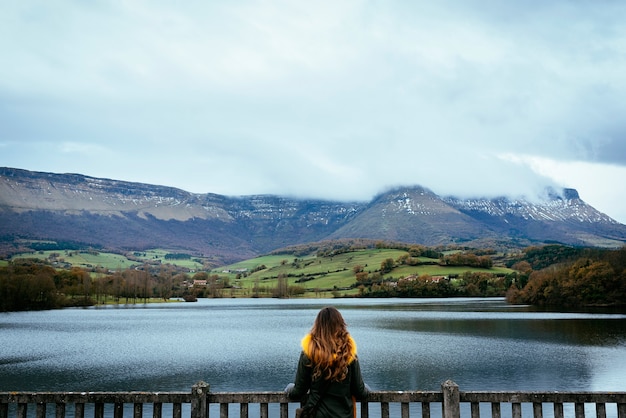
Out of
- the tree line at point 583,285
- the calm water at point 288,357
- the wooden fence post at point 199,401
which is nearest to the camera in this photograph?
the wooden fence post at point 199,401

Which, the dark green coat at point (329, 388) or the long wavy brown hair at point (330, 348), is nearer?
the long wavy brown hair at point (330, 348)

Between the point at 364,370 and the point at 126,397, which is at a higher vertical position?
the point at 126,397

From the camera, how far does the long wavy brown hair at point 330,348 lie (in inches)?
305

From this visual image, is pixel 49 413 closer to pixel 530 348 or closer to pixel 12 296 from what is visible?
pixel 530 348

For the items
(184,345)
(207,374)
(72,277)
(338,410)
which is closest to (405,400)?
(338,410)

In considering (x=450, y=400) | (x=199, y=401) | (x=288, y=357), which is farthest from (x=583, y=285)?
(x=199, y=401)

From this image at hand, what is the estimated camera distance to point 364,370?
128 feet

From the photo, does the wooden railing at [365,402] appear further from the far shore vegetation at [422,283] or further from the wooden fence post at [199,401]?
the far shore vegetation at [422,283]

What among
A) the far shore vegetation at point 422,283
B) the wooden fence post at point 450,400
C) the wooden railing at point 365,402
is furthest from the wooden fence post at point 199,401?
the far shore vegetation at point 422,283

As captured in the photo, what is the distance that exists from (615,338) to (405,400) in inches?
2134

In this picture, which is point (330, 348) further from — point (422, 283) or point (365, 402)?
point (422, 283)

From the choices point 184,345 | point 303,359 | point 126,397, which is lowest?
point 184,345

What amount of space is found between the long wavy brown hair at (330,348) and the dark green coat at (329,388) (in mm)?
104

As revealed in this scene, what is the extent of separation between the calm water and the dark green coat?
83.1 ft
